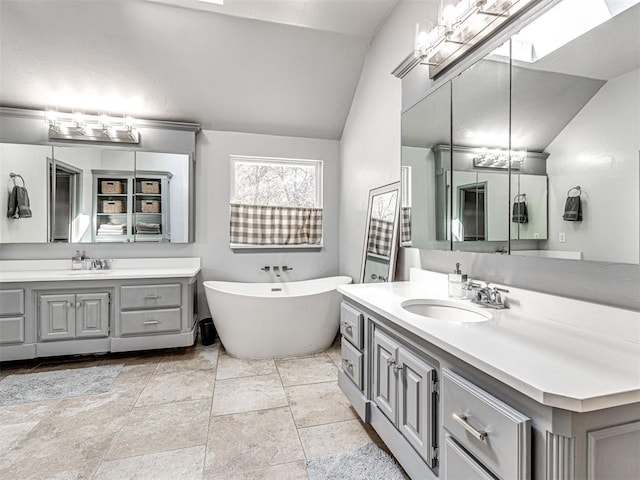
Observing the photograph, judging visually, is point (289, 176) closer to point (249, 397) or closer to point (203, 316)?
point (203, 316)

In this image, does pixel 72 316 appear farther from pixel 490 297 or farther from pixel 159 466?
pixel 490 297

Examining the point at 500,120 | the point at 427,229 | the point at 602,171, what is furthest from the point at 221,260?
the point at 602,171

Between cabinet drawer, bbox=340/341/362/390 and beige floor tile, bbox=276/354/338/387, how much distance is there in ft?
2.19

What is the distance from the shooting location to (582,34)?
46.0 inches

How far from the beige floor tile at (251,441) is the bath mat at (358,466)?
14cm

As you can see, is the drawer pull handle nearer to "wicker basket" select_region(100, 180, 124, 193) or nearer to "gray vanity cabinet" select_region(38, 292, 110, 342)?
"gray vanity cabinet" select_region(38, 292, 110, 342)

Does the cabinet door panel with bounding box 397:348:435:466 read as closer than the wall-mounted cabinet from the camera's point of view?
Yes

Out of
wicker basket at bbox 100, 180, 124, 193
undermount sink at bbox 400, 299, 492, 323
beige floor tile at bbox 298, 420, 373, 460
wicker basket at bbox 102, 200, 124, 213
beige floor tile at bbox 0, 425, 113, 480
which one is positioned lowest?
beige floor tile at bbox 0, 425, 113, 480

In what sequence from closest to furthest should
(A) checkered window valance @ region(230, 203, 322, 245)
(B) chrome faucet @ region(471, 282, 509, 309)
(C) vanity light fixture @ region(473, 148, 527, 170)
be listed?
(C) vanity light fixture @ region(473, 148, 527, 170) → (B) chrome faucet @ region(471, 282, 509, 309) → (A) checkered window valance @ region(230, 203, 322, 245)

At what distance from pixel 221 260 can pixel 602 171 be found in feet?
11.2

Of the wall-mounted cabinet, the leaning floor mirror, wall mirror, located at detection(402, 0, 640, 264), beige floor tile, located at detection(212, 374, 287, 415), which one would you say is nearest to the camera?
wall mirror, located at detection(402, 0, 640, 264)

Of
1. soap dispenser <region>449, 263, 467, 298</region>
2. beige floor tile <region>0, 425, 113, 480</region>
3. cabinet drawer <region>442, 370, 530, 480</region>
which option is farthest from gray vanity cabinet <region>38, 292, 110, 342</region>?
cabinet drawer <region>442, 370, 530, 480</region>

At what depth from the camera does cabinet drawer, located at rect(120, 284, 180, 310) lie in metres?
2.98

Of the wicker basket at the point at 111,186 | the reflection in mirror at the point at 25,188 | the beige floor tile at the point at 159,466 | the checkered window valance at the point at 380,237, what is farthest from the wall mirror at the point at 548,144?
the reflection in mirror at the point at 25,188
